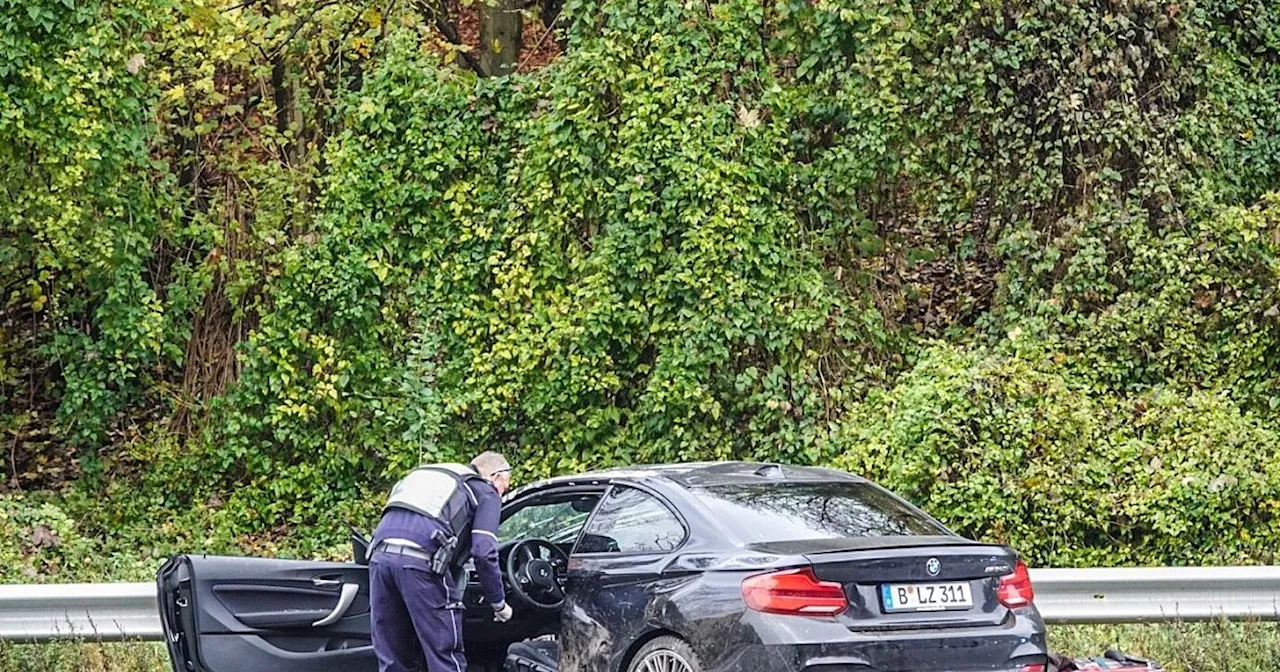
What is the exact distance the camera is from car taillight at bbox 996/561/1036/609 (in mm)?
A: 7250

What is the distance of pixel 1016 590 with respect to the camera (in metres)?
7.32

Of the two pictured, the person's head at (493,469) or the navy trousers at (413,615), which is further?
the person's head at (493,469)

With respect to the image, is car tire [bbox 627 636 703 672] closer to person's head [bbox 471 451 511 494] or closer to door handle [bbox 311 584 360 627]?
person's head [bbox 471 451 511 494]

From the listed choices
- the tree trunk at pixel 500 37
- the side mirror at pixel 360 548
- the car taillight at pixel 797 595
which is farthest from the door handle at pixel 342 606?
the tree trunk at pixel 500 37

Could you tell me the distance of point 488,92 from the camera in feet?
50.6

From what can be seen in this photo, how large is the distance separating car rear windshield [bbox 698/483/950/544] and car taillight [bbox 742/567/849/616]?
0.97 feet

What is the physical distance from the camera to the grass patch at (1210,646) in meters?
8.66

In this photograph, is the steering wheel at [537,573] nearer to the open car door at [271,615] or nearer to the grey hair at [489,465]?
the open car door at [271,615]

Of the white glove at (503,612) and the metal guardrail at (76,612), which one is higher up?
the white glove at (503,612)

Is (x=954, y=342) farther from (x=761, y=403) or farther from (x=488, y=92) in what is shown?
(x=488, y=92)

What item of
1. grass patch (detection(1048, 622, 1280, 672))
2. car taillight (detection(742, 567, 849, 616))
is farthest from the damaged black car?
grass patch (detection(1048, 622, 1280, 672))

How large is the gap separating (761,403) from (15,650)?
7244 millimetres

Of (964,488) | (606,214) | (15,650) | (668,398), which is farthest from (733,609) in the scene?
(606,214)

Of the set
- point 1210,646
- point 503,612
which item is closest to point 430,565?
point 503,612
